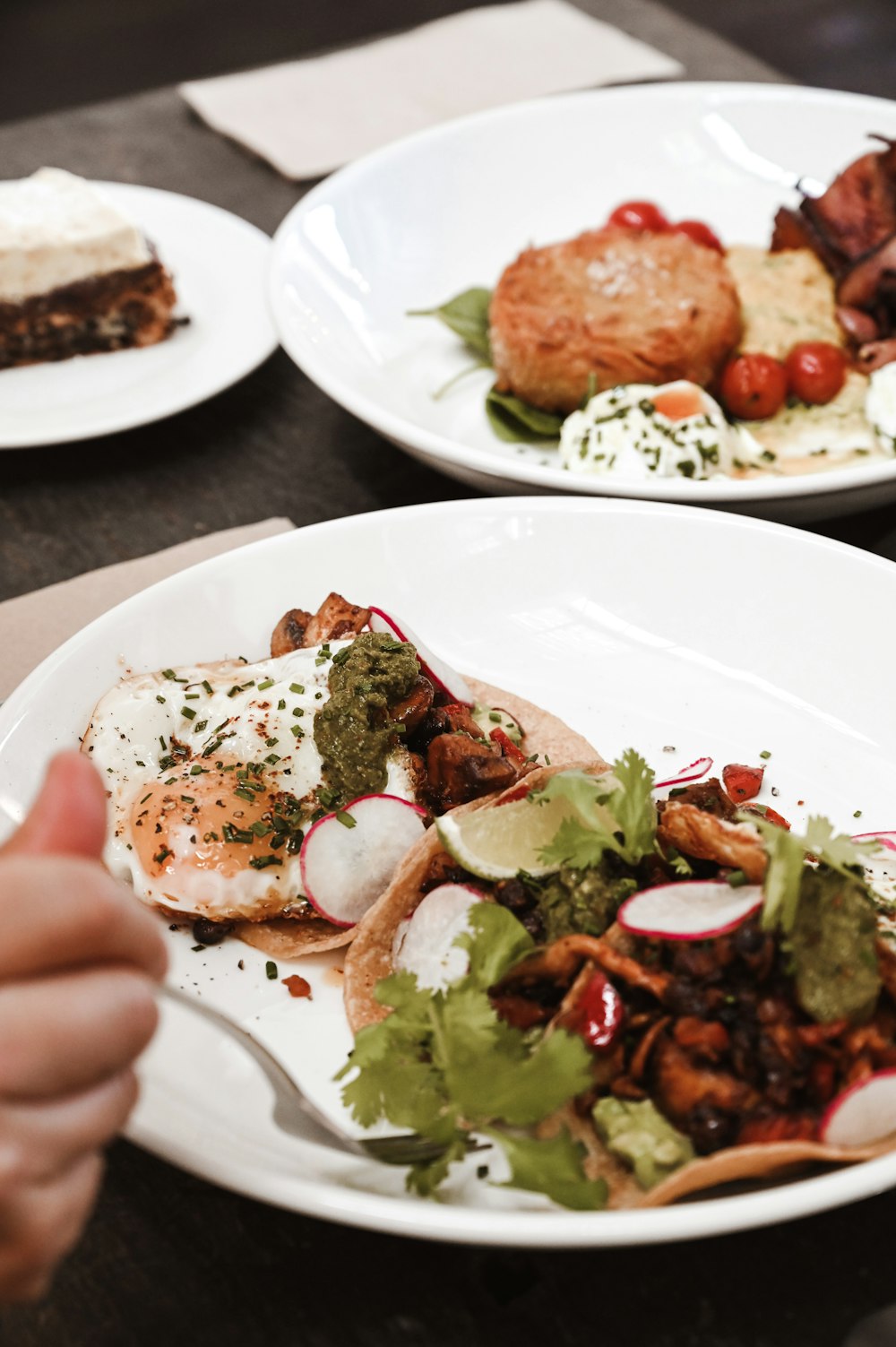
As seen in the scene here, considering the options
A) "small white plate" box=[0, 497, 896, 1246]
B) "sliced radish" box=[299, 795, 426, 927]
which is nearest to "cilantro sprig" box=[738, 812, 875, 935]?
"small white plate" box=[0, 497, 896, 1246]

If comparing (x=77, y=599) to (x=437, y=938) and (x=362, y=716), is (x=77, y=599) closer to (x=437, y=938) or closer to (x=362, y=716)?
A: (x=362, y=716)

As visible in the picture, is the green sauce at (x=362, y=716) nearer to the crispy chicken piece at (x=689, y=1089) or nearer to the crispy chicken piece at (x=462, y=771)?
the crispy chicken piece at (x=462, y=771)

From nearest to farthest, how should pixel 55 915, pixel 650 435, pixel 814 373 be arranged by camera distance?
pixel 55 915, pixel 650 435, pixel 814 373

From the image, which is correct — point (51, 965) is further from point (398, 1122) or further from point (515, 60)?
point (515, 60)

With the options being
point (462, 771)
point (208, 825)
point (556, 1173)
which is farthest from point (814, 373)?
point (556, 1173)

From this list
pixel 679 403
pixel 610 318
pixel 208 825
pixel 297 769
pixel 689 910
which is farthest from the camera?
pixel 610 318

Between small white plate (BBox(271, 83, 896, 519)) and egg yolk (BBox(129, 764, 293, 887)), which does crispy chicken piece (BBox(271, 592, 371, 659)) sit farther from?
small white plate (BBox(271, 83, 896, 519))
